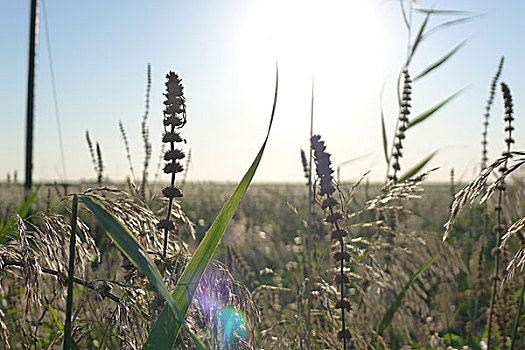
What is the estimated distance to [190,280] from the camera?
1176 mm

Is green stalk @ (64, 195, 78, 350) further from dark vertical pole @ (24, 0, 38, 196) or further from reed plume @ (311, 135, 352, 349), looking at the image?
dark vertical pole @ (24, 0, 38, 196)

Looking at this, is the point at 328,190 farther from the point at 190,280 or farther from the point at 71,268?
the point at 71,268

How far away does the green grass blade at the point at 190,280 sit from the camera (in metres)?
1.14

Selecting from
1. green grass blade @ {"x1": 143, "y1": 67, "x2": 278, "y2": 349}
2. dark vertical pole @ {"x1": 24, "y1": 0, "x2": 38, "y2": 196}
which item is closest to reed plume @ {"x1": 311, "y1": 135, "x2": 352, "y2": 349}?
green grass blade @ {"x1": 143, "y1": 67, "x2": 278, "y2": 349}

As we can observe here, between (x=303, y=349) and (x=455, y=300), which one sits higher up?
(x=303, y=349)

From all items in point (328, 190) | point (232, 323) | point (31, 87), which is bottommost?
point (232, 323)

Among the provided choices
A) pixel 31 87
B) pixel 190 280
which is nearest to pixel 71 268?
pixel 190 280

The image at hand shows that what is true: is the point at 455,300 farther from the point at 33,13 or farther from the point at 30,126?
the point at 33,13

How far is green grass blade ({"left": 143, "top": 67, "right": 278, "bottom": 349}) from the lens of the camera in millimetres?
1140

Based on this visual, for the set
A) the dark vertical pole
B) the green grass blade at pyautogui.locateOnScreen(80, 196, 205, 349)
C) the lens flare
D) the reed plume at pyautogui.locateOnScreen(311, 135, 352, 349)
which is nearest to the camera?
the green grass blade at pyautogui.locateOnScreen(80, 196, 205, 349)

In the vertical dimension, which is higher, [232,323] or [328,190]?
[328,190]

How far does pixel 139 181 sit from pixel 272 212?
6827mm

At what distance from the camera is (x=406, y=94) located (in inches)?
106

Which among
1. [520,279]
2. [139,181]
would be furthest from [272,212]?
[139,181]
